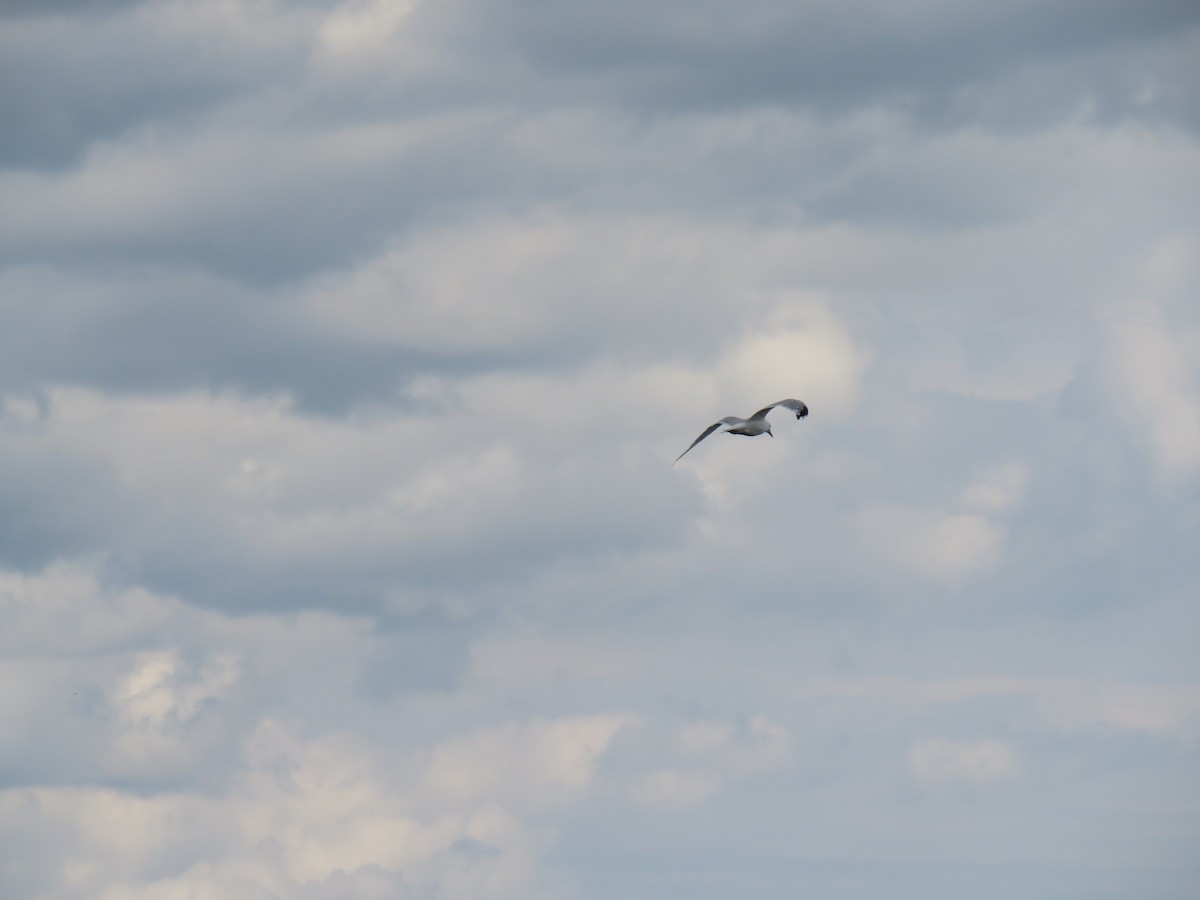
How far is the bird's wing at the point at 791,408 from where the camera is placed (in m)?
99.6

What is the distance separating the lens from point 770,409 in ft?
339

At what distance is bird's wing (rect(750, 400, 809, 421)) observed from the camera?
99625 millimetres

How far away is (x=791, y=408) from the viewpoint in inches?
3964
